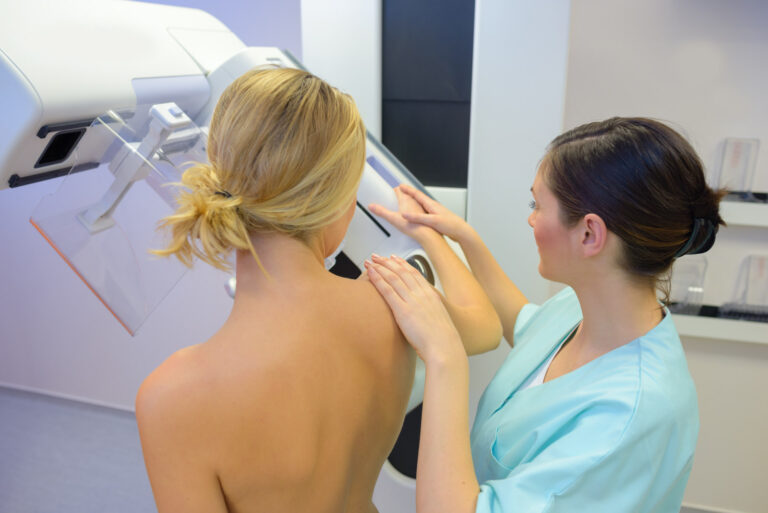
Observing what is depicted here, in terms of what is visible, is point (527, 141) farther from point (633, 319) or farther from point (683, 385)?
point (683, 385)

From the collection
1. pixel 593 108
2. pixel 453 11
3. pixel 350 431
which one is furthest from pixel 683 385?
pixel 593 108

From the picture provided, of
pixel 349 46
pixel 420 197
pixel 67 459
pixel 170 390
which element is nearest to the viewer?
pixel 170 390

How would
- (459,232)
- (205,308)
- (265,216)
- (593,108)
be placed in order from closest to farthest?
(265,216), (459,232), (593,108), (205,308)

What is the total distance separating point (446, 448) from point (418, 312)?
0.20 meters

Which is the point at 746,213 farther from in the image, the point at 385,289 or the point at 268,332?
the point at 268,332

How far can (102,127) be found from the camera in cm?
99

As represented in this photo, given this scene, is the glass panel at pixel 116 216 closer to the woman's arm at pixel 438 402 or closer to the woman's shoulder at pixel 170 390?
the woman's shoulder at pixel 170 390

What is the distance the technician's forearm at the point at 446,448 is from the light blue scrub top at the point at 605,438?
4 cm

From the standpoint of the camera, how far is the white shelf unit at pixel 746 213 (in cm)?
208

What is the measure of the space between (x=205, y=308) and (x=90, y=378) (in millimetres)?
781

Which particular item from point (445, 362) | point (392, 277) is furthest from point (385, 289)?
point (445, 362)

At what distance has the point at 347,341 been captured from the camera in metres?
0.92

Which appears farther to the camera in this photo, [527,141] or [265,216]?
[527,141]

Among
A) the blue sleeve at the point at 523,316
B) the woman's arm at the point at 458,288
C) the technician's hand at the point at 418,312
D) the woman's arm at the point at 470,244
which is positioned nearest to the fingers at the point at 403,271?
the technician's hand at the point at 418,312
